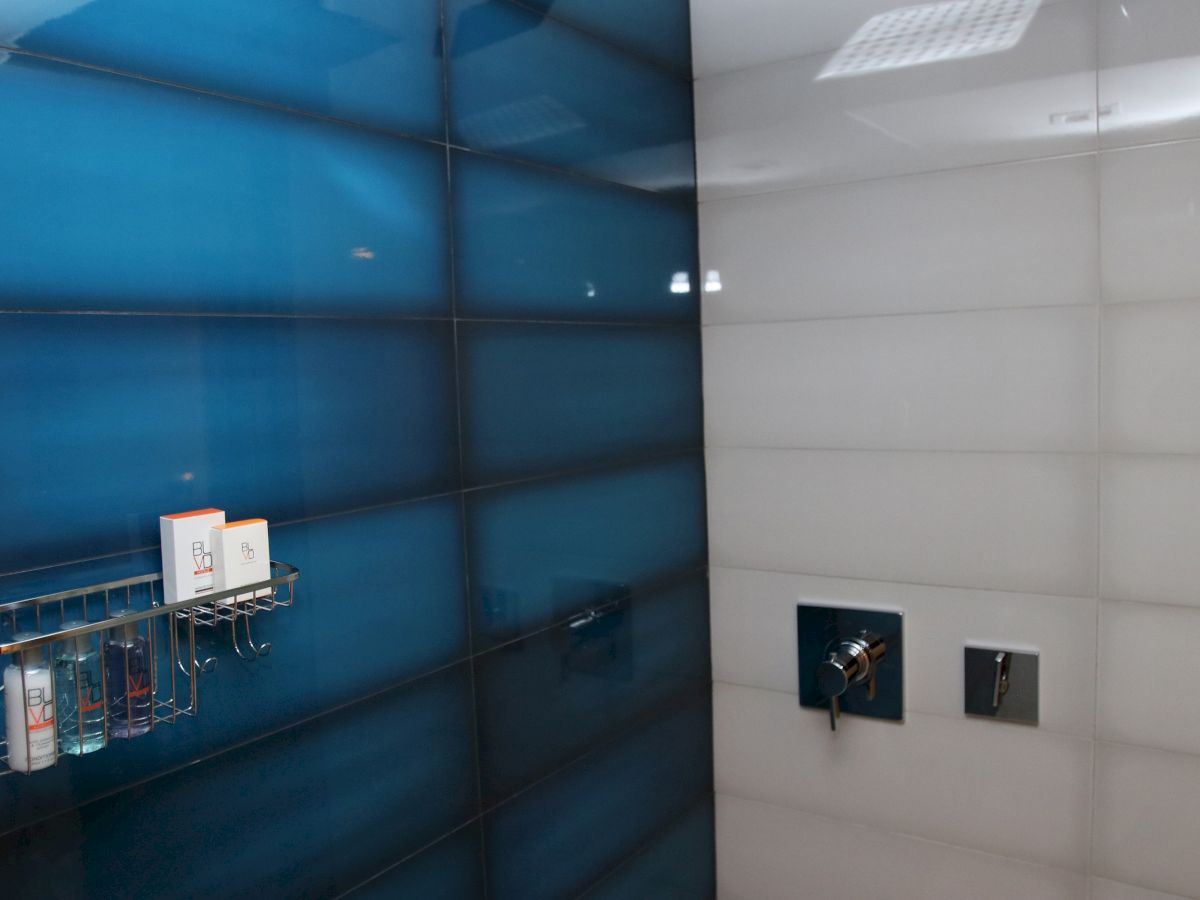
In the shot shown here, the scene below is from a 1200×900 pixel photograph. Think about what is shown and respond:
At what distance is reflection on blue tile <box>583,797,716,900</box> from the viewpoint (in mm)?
2082

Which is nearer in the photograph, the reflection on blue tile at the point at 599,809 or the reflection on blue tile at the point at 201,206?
the reflection on blue tile at the point at 201,206

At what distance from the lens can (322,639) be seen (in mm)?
1419

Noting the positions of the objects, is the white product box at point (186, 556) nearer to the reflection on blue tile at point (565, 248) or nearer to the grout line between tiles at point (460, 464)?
the grout line between tiles at point (460, 464)

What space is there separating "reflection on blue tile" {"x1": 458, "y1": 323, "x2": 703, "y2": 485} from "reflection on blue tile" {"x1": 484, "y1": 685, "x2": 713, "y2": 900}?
0.61m

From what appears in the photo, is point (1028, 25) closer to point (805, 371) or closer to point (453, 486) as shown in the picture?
point (805, 371)

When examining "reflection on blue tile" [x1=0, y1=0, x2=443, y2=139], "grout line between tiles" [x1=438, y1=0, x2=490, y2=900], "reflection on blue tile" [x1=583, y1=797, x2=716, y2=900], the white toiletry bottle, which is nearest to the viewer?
the white toiletry bottle

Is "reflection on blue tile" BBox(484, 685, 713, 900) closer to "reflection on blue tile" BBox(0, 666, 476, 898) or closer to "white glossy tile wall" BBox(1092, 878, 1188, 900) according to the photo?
"reflection on blue tile" BBox(0, 666, 476, 898)

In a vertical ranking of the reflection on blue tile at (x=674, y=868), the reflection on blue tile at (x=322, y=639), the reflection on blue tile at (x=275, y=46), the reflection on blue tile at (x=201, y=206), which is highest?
the reflection on blue tile at (x=275, y=46)

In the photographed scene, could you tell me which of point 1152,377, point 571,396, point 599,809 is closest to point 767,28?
point 571,396

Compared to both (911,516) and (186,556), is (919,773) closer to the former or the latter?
(911,516)

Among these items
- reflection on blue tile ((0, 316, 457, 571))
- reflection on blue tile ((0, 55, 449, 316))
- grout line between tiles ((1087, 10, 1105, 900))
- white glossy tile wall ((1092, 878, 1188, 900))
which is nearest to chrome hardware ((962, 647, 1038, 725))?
grout line between tiles ((1087, 10, 1105, 900))

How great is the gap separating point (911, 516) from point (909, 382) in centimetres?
28

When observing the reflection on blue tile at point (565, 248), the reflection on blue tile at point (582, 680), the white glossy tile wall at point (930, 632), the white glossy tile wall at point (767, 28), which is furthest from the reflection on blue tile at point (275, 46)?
the white glossy tile wall at point (930, 632)

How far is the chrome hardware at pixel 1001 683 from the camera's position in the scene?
1.96 metres
